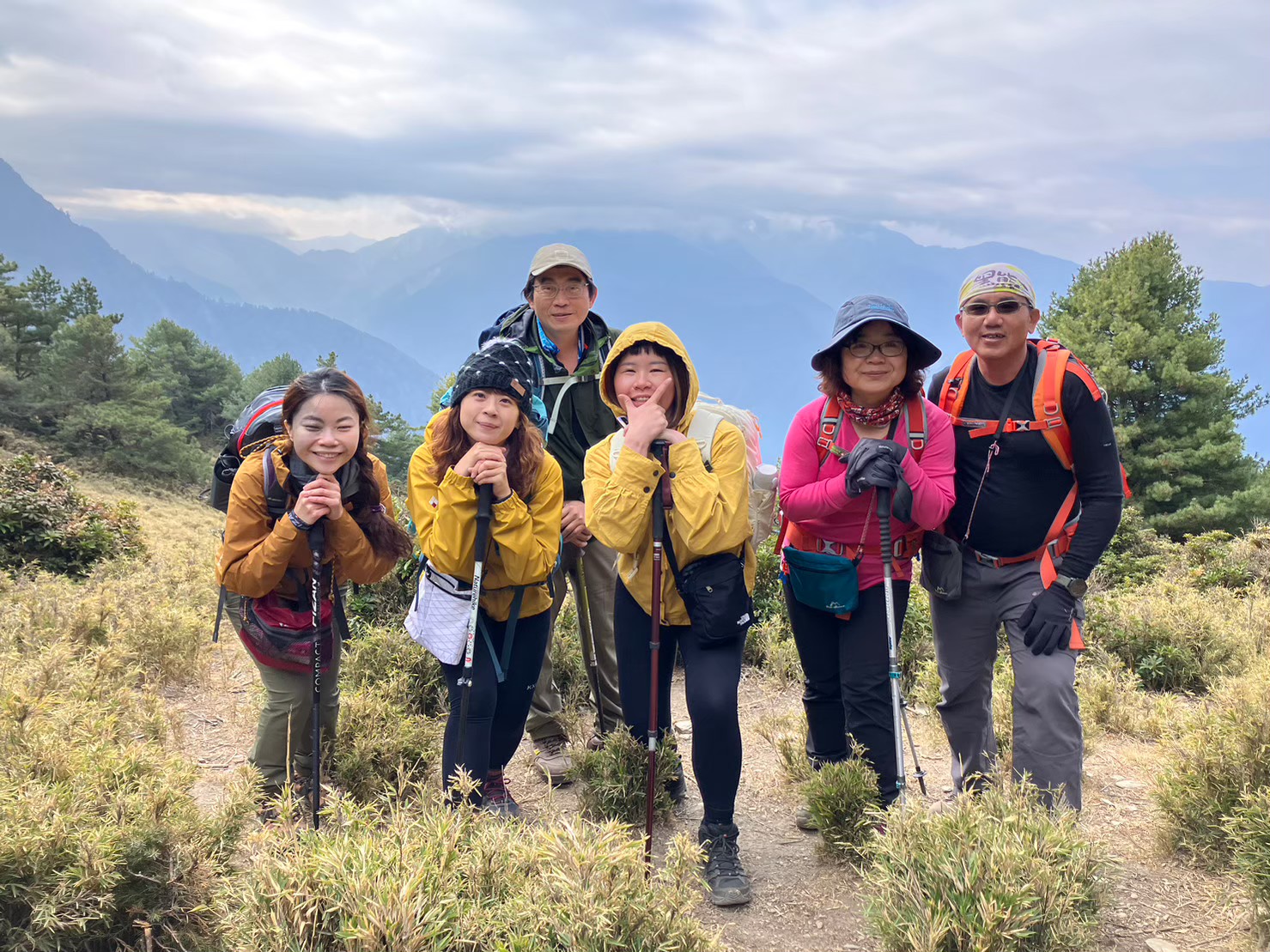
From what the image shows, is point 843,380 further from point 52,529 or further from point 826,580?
point 52,529

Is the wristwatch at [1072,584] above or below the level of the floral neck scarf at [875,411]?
below

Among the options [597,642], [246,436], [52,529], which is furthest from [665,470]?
[52,529]

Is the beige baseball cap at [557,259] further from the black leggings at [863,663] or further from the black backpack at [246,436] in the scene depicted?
the black leggings at [863,663]

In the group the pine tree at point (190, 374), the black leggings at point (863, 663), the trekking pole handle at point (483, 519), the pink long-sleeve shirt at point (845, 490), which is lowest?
the black leggings at point (863, 663)

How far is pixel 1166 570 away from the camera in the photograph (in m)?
10.7

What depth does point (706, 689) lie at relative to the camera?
363 centimetres

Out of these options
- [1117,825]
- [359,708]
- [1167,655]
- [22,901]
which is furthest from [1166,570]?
[22,901]

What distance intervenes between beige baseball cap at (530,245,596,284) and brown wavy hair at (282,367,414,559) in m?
1.19

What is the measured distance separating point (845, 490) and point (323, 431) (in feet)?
7.51

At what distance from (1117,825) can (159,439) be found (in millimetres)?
41045

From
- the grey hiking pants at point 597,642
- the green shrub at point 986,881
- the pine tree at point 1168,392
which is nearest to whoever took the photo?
the green shrub at point 986,881

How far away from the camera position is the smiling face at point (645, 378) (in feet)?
12.4

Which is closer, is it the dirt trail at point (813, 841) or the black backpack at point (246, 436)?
the dirt trail at point (813, 841)

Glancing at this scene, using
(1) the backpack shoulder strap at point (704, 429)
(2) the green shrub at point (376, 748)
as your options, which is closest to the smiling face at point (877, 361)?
(1) the backpack shoulder strap at point (704, 429)
